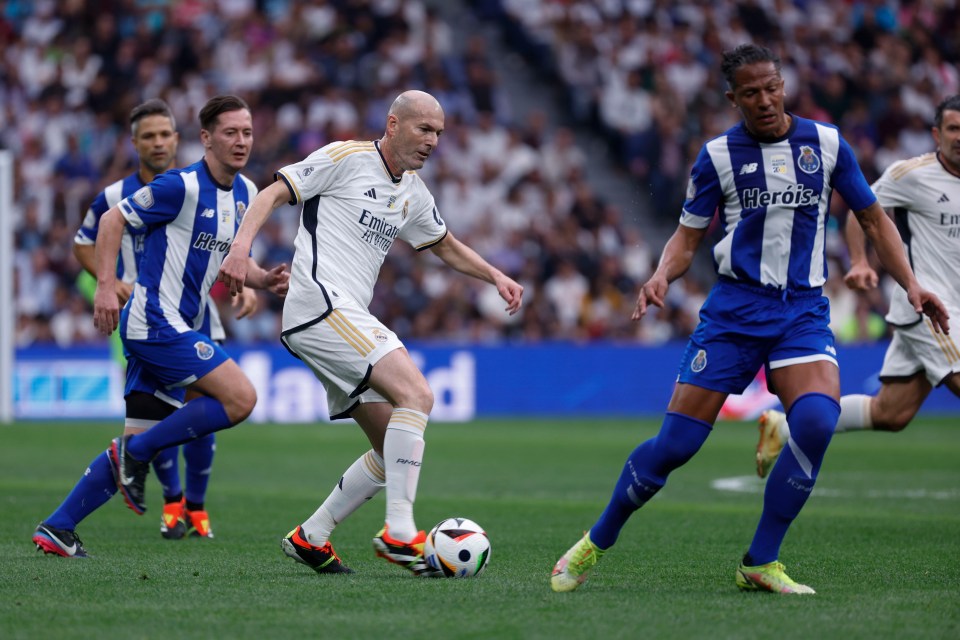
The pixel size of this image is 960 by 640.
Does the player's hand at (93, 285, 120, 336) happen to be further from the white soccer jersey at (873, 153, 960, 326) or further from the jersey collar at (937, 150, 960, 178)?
the jersey collar at (937, 150, 960, 178)

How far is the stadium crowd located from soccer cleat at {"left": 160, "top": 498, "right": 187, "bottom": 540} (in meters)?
12.2

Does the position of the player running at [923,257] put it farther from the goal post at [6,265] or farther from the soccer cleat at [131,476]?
the goal post at [6,265]

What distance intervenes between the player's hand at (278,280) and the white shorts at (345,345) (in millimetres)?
666

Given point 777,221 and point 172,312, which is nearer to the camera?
point 777,221

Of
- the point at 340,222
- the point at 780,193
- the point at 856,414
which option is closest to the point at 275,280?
the point at 340,222

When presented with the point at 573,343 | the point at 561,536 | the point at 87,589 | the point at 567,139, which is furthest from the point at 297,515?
the point at 567,139

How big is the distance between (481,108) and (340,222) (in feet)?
60.0

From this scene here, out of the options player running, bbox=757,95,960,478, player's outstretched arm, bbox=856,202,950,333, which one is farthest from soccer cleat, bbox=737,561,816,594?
player running, bbox=757,95,960,478

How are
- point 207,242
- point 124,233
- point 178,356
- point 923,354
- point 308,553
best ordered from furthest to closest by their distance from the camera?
point 923,354
point 124,233
point 207,242
point 178,356
point 308,553

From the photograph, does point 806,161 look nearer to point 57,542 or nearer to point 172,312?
point 172,312

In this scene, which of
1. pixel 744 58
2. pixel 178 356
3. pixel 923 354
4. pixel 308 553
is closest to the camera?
pixel 744 58

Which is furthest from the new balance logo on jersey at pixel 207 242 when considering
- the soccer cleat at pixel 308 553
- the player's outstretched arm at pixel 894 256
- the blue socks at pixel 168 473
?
the player's outstretched arm at pixel 894 256

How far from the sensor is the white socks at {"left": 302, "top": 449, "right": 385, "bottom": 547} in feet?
22.5

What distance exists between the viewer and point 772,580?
6059 millimetres
